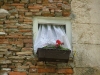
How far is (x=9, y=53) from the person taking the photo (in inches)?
169

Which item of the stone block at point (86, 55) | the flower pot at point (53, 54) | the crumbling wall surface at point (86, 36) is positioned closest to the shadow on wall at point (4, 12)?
the flower pot at point (53, 54)

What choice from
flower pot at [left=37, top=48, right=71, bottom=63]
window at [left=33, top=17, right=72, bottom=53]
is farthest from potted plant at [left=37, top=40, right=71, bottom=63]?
window at [left=33, top=17, right=72, bottom=53]

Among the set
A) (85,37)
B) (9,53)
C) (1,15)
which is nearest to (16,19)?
(1,15)

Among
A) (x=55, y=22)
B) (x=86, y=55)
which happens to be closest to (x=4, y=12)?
(x=55, y=22)

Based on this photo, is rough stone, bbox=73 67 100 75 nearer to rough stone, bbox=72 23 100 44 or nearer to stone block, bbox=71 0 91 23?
rough stone, bbox=72 23 100 44

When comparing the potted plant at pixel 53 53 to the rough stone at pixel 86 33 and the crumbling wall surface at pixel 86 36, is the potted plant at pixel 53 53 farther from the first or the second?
the rough stone at pixel 86 33

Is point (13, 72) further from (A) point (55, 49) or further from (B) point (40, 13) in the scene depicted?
(B) point (40, 13)

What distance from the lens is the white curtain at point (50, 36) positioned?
14.1 feet

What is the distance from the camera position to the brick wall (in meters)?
4.22

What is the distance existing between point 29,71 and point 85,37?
3.61 feet

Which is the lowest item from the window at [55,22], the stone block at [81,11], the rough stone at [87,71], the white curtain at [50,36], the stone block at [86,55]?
the rough stone at [87,71]

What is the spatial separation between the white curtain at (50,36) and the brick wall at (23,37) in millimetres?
143

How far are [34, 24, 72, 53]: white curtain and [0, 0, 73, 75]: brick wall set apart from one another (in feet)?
0.47

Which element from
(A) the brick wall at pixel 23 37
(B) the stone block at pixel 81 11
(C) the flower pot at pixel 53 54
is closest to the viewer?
(C) the flower pot at pixel 53 54
